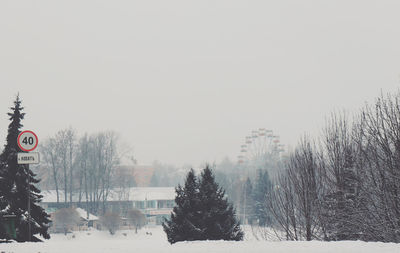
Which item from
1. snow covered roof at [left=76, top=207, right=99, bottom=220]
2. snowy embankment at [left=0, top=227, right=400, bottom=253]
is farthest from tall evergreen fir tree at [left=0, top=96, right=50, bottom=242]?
snow covered roof at [left=76, top=207, right=99, bottom=220]

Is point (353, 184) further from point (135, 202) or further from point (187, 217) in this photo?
point (135, 202)

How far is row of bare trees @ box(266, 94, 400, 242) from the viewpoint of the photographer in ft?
64.4

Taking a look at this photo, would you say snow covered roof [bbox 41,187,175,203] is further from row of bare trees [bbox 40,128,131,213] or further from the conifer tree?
the conifer tree

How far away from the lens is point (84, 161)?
9131 centimetres

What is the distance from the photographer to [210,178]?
24.9 meters

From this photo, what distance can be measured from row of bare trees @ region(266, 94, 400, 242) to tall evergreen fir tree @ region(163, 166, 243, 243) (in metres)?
2.40

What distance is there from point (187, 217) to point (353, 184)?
766 centimetres

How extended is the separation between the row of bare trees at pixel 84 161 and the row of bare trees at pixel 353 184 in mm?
66343

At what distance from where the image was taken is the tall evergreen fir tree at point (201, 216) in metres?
23.6

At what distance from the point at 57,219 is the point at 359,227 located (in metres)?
59.0

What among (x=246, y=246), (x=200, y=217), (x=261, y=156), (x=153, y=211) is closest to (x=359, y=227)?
(x=200, y=217)

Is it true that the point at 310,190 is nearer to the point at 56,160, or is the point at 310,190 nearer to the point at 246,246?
the point at 246,246

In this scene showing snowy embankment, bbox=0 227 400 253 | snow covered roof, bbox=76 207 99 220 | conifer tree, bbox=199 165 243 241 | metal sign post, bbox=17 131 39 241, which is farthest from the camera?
snow covered roof, bbox=76 207 99 220

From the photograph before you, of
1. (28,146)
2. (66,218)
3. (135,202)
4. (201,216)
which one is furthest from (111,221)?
(28,146)
